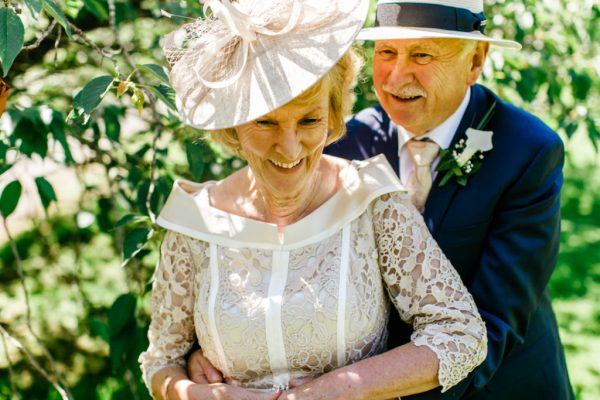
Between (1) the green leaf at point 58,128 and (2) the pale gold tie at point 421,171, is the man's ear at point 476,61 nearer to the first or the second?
(2) the pale gold tie at point 421,171

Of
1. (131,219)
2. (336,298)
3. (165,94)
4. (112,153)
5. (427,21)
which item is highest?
(427,21)

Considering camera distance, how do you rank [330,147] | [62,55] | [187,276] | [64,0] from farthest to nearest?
[62,55] → [64,0] → [330,147] → [187,276]

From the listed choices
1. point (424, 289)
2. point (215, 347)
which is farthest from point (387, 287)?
point (215, 347)

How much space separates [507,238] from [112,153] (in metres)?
2.13

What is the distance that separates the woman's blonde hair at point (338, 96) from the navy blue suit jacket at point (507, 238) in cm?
54

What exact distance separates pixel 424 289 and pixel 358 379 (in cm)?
32

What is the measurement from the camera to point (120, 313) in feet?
9.89

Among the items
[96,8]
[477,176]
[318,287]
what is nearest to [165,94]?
[318,287]

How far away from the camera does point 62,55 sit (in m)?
4.21

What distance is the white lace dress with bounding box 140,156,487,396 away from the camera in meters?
2.24

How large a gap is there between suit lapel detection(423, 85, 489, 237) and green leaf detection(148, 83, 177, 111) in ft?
3.13

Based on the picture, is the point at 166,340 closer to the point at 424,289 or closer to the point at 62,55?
the point at 424,289

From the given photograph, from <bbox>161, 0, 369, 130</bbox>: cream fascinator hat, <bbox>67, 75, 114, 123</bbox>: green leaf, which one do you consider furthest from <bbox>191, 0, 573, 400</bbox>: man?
<bbox>67, 75, 114, 123</bbox>: green leaf

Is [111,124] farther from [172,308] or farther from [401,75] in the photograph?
[401,75]
